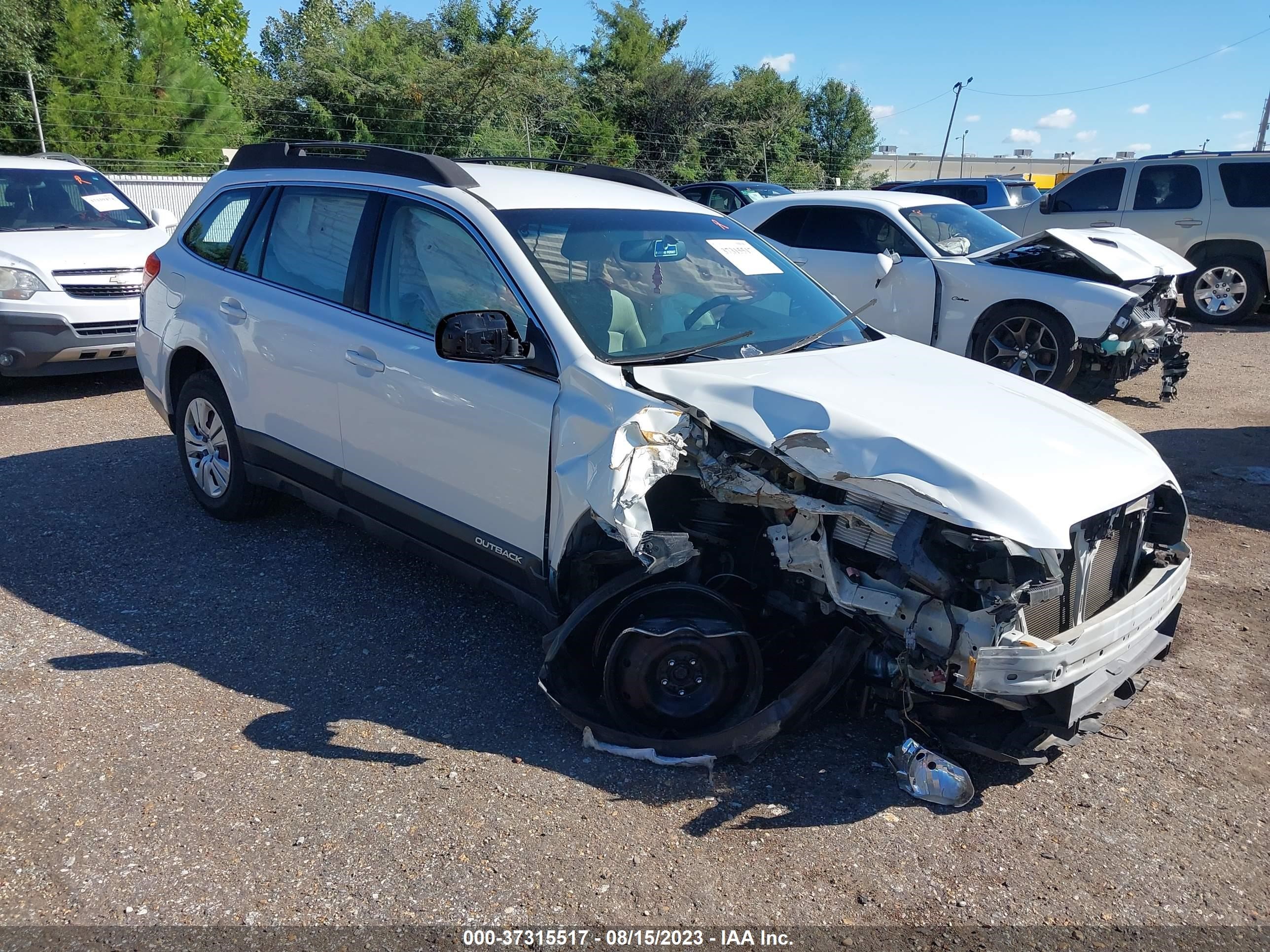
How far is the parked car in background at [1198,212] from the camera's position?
13.1 meters

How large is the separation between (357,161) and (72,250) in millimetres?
5110

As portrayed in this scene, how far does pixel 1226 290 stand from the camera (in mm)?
13539

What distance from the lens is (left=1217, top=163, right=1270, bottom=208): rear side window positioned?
512 inches

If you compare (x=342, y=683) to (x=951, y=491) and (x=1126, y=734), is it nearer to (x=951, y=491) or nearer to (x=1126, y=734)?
(x=951, y=491)

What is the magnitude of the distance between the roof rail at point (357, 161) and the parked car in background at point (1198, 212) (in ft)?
34.7

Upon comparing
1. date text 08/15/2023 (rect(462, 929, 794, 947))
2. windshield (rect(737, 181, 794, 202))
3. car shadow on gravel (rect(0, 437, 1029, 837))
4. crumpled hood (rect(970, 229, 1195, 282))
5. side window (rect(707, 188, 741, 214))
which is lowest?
date text 08/15/2023 (rect(462, 929, 794, 947))

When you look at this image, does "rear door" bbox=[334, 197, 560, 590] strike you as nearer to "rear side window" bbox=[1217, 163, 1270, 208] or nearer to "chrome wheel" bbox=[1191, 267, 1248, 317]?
"rear side window" bbox=[1217, 163, 1270, 208]

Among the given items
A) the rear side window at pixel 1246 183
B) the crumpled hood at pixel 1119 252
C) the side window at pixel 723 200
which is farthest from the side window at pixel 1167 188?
the side window at pixel 723 200

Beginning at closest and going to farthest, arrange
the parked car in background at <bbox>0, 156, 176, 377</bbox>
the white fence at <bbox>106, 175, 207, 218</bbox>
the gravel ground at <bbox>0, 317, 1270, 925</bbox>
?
the gravel ground at <bbox>0, 317, 1270, 925</bbox>
the parked car in background at <bbox>0, 156, 176, 377</bbox>
the white fence at <bbox>106, 175, 207, 218</bbox>

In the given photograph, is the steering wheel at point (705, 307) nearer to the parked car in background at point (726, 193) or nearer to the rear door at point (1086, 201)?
the rear door at point (1086, 201)

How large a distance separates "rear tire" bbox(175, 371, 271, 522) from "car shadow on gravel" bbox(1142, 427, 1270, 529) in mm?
5303

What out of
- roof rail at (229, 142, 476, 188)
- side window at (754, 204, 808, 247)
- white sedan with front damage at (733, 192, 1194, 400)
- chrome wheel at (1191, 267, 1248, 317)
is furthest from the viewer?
chrome wheel at (1191, 267, 1248, 317)

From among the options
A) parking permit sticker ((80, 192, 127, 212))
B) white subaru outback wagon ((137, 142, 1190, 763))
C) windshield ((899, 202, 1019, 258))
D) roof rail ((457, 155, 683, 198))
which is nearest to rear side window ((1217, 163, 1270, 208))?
windshield ((899, 202, 1019, 258))

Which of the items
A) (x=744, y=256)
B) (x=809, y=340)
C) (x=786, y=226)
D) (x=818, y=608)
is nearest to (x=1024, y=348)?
(x=786, y=226)
